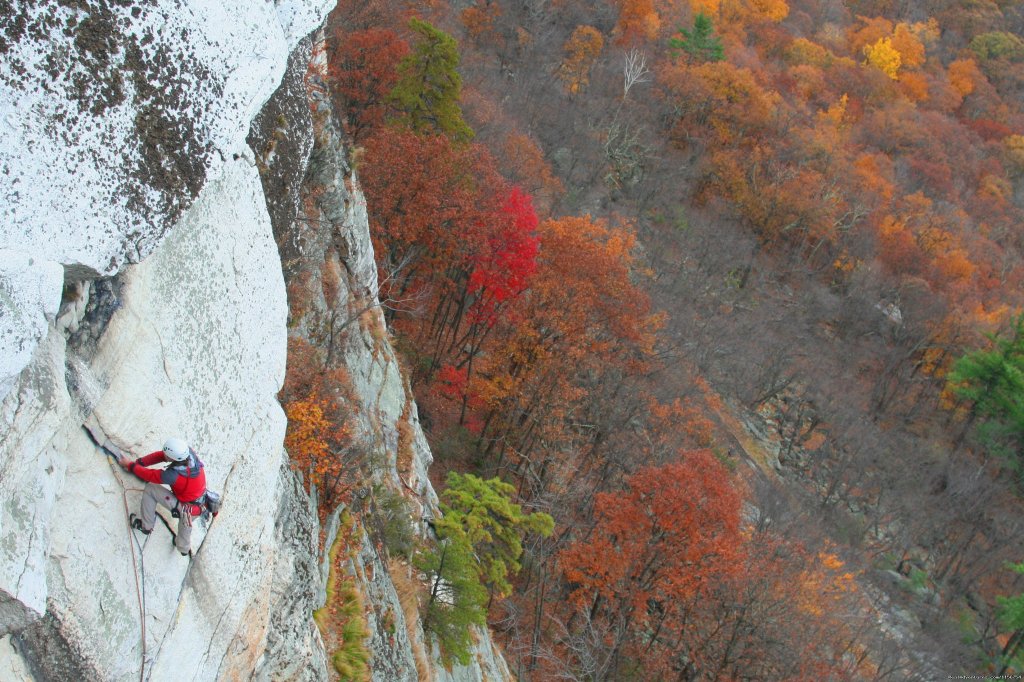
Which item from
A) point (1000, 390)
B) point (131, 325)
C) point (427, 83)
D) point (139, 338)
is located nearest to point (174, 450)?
point (139, 338)

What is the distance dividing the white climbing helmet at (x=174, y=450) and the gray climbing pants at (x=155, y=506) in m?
0.45

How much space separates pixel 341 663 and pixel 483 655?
21.7 ft

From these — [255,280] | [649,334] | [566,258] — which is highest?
[255,280]

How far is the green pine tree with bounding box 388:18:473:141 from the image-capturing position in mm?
25234

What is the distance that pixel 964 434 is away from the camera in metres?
46.8

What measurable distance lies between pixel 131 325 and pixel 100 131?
1.75 meters

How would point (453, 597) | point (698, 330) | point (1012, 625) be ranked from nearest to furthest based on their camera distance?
point (453, 597) → point (1012, 625) → point (698, 330)

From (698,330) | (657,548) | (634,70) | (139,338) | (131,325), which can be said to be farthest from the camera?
(634,70)

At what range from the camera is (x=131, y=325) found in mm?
6910

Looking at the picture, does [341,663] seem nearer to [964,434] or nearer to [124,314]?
[124,314]

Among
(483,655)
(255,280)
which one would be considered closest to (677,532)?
(483,655)

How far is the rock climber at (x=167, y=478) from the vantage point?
683 centimetres

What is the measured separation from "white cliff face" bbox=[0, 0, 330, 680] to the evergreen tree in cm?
5542

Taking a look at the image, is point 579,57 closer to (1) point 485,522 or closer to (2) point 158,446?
(1) point 485,522
